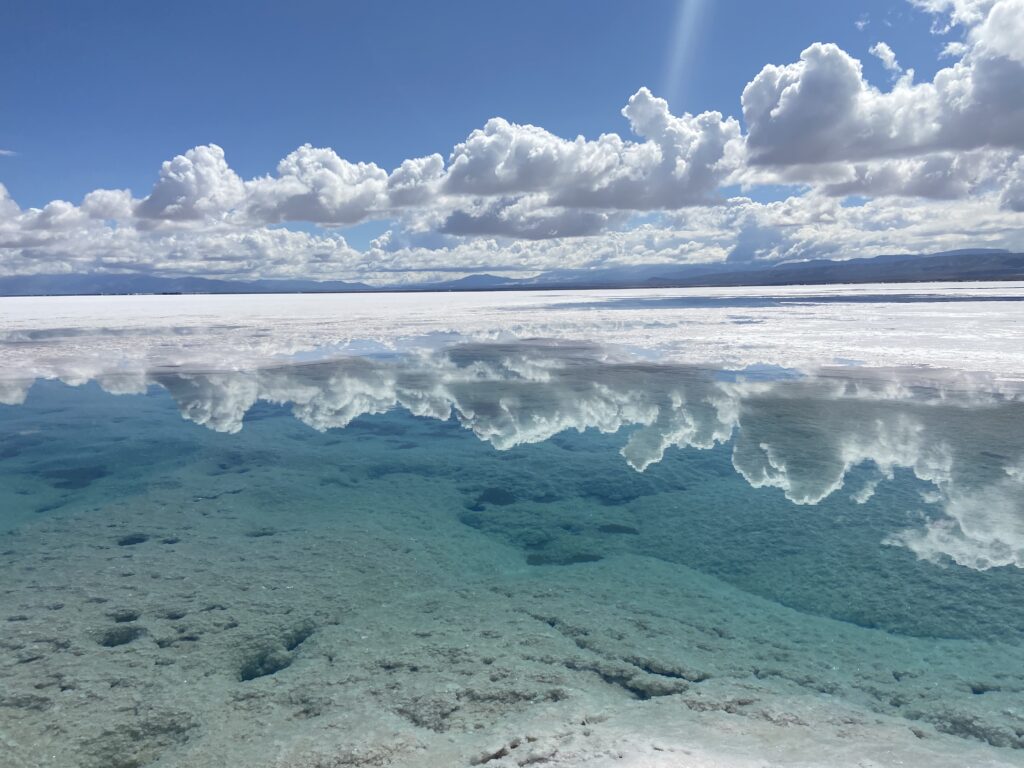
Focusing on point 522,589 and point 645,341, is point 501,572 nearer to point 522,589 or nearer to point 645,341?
point 522,589

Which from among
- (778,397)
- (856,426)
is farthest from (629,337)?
(856,426)

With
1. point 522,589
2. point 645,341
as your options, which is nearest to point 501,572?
point 522,589

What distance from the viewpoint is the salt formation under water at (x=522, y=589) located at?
4488mm

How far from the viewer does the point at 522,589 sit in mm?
6750

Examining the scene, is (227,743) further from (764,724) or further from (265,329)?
(265,329)

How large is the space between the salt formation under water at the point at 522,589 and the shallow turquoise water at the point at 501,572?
0.03 metres

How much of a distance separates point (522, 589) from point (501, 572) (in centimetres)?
49

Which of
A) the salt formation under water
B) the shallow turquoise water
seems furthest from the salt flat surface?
the shallow turquoise water

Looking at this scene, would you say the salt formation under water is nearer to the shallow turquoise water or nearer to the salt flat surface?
the shallow turquoise water

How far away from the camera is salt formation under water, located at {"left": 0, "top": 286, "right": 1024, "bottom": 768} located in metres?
4.49

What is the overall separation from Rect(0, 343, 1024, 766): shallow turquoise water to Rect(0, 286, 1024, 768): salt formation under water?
3cm

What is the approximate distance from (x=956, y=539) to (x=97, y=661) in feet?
26.9

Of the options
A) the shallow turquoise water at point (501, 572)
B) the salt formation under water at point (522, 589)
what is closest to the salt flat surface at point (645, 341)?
the salt formation under water at point (522, 589)

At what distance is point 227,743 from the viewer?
14.5 feet
